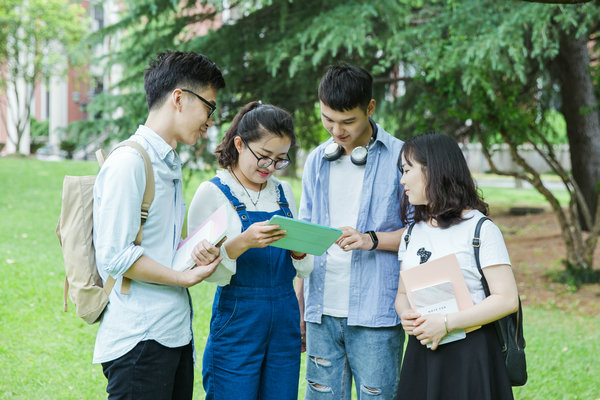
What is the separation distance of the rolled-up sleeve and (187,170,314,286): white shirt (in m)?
0.41

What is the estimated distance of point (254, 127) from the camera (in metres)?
2.64

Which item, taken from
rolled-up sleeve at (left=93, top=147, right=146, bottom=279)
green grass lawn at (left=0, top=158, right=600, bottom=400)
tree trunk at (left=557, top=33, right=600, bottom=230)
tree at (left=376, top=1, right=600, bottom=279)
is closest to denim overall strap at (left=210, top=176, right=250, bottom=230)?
rolled-up sleeve at (left=93, top=147, right=146, bottom=279)

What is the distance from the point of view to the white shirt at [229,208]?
8.11ft

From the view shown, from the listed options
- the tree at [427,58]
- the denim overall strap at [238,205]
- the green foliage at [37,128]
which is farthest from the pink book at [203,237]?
the green foliage at [37,128]

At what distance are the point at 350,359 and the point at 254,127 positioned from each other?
109 cm

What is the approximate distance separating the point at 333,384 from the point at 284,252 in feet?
2.15

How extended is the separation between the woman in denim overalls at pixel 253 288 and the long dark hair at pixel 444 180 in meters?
0.55

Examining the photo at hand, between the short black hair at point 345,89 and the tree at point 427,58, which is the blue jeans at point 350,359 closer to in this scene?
the short black hair at point 345,89

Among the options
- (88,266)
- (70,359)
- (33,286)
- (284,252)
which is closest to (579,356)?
(284,252)

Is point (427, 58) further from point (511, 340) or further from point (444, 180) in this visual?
point (511, 340)

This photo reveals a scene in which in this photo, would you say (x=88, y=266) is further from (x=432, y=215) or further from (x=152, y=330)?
(x=432, y=215)

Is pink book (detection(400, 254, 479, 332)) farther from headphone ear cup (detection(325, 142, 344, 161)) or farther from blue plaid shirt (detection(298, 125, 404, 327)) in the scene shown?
headphone ear cup (detection(325, 142, 344, 161))

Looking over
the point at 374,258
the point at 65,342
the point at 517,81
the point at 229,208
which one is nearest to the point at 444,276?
the point at 374,258

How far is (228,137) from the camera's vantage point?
2748mm
